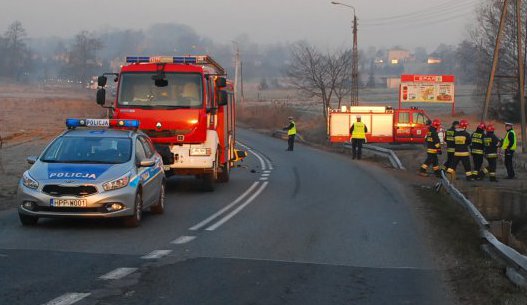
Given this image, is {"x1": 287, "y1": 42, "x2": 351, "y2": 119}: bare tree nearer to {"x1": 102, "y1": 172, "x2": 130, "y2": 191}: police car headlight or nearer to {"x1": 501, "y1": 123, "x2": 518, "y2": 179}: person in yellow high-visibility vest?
{"x1": 501, "y1": 123, "x2": 518, "y2": 179}: person in yellow high-visibility vest

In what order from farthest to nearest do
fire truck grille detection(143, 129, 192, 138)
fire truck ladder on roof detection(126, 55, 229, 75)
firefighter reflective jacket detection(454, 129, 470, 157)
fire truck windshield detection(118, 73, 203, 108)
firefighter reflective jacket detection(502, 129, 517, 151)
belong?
firefighter reflective jacket detection(502, 129, 517, 151) → firefighter reflective jacket detection(454, 129, 470, 157) → fire truck ladder on roof detection(126, 55, 229, 75) → fire truck windshield detection(118, 73, 203, 108) → fire truck grille detection(143, 129, 192, 138)

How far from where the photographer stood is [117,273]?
26.2 feet

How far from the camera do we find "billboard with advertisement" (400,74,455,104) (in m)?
54.6

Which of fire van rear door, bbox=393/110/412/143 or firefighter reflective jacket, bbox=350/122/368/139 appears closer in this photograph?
firefighter reflective jacket, bbox=350/122/368/139

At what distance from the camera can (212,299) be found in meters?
6.96

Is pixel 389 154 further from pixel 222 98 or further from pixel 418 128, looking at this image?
pixel 222 98

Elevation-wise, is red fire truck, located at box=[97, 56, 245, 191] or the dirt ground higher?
red fire truck, located at box=[97, 56, 245, 191]

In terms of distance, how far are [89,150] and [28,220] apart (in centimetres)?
158

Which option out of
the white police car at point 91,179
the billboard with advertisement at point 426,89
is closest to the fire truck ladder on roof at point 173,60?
the white police car at point 91,179

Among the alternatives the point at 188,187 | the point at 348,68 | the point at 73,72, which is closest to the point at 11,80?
the point at 73,72

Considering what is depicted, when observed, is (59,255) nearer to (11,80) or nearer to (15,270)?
(15,270)

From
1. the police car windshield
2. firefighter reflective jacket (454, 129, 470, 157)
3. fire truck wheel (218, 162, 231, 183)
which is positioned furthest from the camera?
firefighter reflective jacket (454, 129, 470, 157)

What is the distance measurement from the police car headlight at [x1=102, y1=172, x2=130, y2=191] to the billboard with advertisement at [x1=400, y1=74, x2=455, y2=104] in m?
45.0

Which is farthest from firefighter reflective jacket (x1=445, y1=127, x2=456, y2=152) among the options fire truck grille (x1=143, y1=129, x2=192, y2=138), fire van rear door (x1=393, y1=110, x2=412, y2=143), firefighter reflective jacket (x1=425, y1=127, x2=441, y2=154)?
fire van rear door (x1=393, y1=110, x2=412, y2=143)
